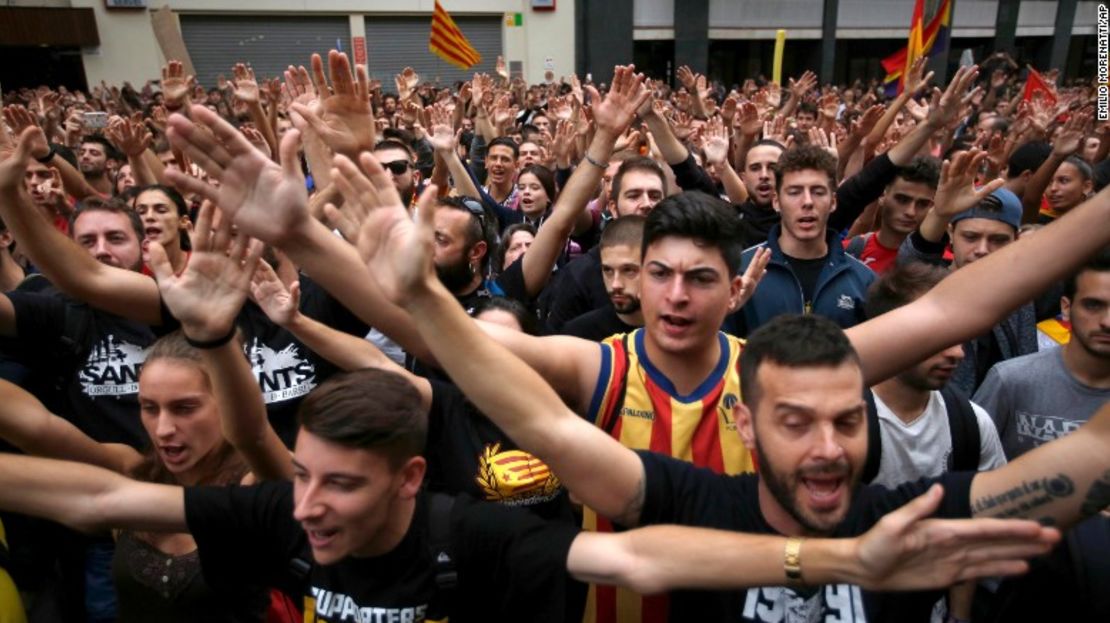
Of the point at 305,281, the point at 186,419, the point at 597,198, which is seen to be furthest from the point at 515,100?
the point at 186,419

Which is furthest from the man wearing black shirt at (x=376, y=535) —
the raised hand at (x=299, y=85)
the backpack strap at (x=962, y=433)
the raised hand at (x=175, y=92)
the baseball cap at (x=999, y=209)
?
the raised hand at (x=175, y=92)

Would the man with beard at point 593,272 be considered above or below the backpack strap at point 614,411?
above

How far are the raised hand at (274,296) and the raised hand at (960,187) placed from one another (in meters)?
2.74

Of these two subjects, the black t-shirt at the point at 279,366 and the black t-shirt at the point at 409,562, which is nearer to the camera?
the black t-shirt at the point at 409,562

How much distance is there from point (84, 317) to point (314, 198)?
101 cm

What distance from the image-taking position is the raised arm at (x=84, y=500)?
184 centimetres

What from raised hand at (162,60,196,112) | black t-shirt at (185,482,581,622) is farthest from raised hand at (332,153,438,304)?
raised hand at (162,60,196,112)

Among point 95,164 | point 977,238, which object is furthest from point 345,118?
point 95,164

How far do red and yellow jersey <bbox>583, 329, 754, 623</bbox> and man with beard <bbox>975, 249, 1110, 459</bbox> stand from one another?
1232mm

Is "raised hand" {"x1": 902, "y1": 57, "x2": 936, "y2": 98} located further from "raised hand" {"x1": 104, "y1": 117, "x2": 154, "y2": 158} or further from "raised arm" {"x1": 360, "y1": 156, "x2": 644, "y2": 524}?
"raised hand" {"x1": 104, "y1": 117, "x2": 154, "y2": 158}

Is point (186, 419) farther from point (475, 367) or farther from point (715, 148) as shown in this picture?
point (715, 148)

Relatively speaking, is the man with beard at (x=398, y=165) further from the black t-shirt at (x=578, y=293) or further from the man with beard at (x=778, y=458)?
the man with beard at (x=778, y=458)

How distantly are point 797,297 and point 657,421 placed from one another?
4.99ft

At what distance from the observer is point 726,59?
25.4 metres
